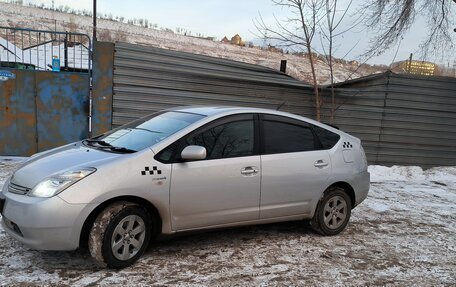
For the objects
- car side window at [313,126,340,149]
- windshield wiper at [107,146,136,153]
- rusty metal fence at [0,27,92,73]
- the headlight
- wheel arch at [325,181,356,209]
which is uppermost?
rusty metal fence at [0,27,92,73]

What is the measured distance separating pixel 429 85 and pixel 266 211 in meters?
8.03

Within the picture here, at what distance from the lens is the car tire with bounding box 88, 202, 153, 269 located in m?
3.61

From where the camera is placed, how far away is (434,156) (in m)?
10.7

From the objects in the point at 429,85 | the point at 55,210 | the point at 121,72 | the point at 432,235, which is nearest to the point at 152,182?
the point at 55,210

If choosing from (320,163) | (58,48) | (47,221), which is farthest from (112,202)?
(58,48)

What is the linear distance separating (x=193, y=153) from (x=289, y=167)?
1.27 m

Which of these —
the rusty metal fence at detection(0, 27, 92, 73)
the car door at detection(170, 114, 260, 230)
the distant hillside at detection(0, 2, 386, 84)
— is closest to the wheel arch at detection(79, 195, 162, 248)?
the car door at detection(170, 114, 260, 230)

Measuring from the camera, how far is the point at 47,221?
3.40 meters

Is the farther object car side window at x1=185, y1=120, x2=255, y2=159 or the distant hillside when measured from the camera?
the distant hillside

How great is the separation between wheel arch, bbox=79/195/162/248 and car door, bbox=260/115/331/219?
1.20 m

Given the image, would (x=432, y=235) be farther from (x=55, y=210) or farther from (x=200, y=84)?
(x=200, y=84)

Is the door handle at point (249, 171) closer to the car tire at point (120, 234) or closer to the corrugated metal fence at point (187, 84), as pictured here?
the car tire at point (120, 234)

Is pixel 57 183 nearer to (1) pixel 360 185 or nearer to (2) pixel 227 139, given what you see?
(2) pixel 227 139

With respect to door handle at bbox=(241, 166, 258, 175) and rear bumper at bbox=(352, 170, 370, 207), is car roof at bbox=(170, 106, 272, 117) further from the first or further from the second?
rear bumper at bbox=(352, 170, 370, 207)
